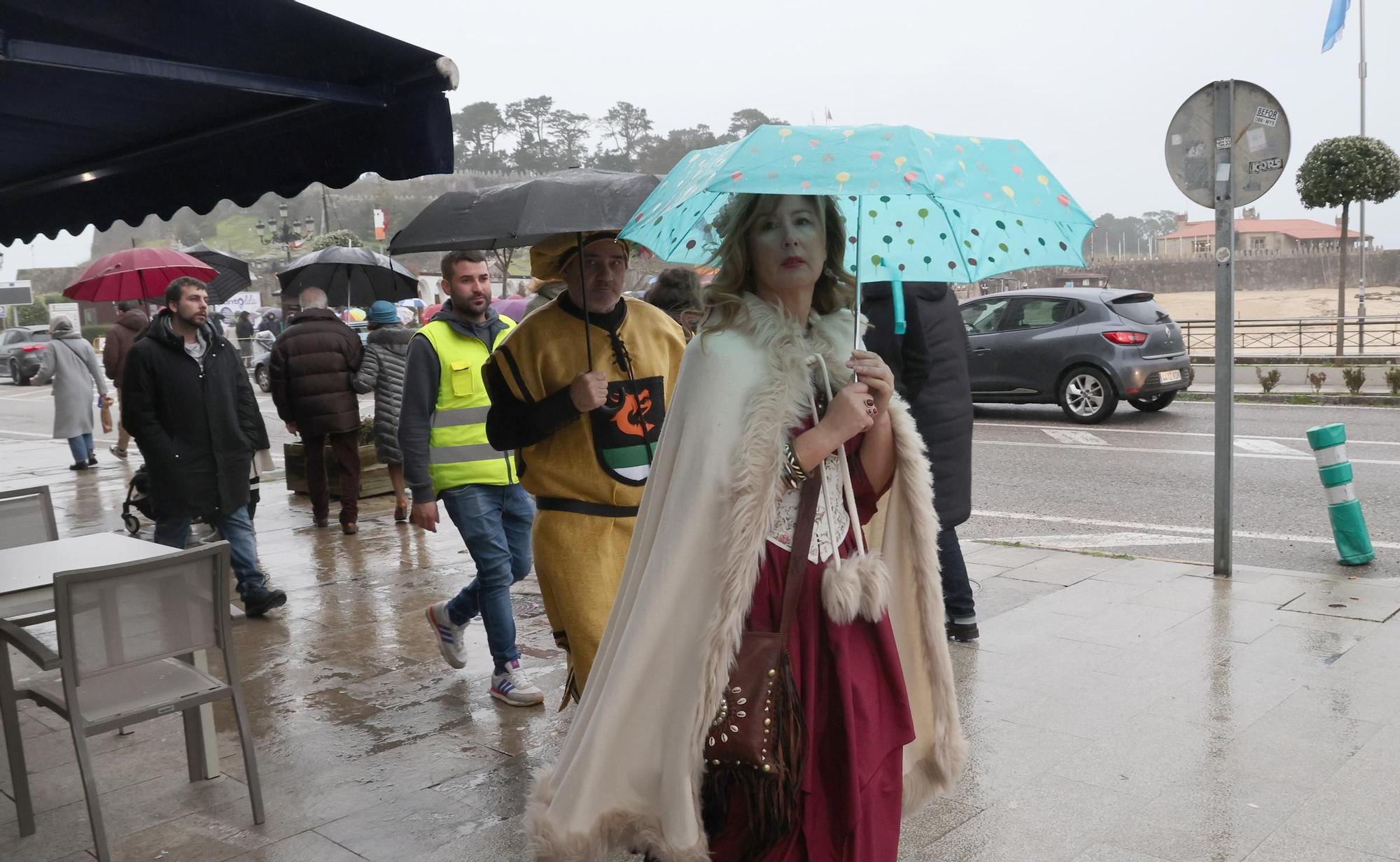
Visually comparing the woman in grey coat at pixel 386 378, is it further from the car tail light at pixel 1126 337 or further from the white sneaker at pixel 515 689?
the car tail light at pixel 1126 337

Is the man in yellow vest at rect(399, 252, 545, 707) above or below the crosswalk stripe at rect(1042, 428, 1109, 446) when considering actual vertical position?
above

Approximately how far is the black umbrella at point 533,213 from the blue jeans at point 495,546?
1.12 metres

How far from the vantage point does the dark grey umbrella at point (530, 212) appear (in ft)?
11.3

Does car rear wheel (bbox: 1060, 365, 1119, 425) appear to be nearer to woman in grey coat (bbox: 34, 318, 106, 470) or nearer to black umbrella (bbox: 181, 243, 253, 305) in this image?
black umbrella (bbox: 181, 243, 253, 305)

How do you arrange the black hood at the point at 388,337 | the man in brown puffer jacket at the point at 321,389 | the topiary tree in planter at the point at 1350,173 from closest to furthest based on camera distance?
1. the man in brown puffer jacket at the point at 321,389
2. the black hood at the point at 388,337
3. the topiary tree in planter at the point at 1350,173

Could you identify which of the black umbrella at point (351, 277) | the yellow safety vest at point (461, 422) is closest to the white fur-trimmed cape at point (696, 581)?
the yellow safety vest at point (461, 422)

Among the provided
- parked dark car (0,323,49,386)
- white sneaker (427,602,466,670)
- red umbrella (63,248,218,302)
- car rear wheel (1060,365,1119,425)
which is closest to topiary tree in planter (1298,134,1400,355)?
car rear wheel (1060,365,1119,425)

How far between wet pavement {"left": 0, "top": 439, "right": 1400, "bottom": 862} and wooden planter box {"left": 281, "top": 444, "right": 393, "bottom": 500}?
3327mm

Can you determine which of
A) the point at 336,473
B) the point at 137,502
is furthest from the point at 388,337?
the point at 137,502

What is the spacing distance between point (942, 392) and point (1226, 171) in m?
2.42

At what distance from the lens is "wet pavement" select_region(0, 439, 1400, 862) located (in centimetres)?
339

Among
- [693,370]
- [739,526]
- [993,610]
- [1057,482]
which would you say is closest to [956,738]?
[739,526]

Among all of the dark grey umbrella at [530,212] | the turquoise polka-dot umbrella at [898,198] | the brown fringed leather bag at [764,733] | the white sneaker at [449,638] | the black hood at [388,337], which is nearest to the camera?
the turquoise polka-dot umbrella at [898,198]

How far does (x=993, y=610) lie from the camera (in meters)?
5.80
